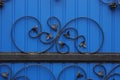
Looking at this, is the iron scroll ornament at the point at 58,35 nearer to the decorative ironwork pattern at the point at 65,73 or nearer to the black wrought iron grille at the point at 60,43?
the black wrought iron grille at the point at 60,43

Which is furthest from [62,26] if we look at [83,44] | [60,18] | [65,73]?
[65,73]

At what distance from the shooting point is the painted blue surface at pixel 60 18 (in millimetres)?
2713

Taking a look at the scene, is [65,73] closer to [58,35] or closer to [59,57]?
[59,57]

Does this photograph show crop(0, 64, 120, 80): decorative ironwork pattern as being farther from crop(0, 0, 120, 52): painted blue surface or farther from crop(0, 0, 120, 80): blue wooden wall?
crop(0, 0, 120, 52): painted blue surface

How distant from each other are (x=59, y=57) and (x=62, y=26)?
0.22 metres

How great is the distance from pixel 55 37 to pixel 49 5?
231 millimetres

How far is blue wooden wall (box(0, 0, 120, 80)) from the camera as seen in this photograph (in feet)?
8.90

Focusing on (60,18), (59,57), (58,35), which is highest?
(60,18)

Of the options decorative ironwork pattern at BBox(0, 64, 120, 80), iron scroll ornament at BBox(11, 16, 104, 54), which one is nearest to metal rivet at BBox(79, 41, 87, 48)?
iron scroll ornament at BBox(11, 16, 104, 54)

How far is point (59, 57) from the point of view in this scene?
272 cm

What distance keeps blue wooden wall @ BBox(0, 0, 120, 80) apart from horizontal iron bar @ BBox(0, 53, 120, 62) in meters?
0.03

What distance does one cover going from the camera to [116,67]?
2.78 m

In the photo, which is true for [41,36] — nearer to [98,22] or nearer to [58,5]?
[58,5]

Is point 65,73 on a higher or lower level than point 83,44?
lower
